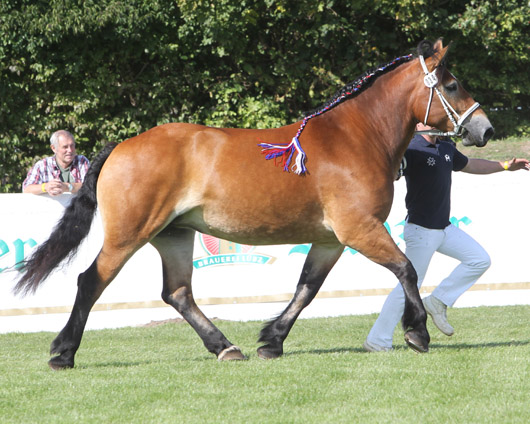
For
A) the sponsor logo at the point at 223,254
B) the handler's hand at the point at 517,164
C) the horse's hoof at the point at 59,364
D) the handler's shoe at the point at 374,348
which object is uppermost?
the handler's hand at the point at 517,164

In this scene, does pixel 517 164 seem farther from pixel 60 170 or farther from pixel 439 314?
pixel 60 170

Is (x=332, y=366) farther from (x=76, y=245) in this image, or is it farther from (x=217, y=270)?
(x=217, y=270)

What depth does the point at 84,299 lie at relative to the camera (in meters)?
5.72

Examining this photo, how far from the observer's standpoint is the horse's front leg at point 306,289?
6051mm

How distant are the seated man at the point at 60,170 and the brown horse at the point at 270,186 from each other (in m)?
2.83

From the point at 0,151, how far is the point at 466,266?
37.6 feet

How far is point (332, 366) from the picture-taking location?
5301 millimetres

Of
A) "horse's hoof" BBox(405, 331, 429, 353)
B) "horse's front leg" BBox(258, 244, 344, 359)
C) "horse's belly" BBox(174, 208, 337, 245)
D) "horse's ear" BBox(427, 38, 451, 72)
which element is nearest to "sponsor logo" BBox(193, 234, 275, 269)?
"horse's front leg" BBox(258, 244, 344, 359)

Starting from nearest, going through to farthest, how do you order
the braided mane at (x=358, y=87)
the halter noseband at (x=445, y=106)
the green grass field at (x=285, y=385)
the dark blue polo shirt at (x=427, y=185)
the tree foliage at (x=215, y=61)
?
the green grass field at (x=285, y=385)
the halter noseband at (x=445, y=106)
the braided mane at (x=358, y=87)
the dark blue polo shirt at (x=427, y=185)
the tree foliage at (x=215, y=61)

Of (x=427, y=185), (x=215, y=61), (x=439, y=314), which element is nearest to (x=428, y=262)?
(x=439, y=314)

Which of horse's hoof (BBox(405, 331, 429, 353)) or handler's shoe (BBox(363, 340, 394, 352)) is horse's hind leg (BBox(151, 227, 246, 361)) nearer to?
handler's shoe (BBox(363, 340, 394, 352))

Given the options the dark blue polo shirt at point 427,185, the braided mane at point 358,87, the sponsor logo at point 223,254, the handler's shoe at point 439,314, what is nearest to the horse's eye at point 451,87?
the braided mane at point 358,87

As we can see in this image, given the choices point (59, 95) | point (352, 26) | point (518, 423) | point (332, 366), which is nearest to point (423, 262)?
point (332, 366)

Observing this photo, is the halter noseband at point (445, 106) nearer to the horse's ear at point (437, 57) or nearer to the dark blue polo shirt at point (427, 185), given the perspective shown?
the horse's ear at point (437, 57)
